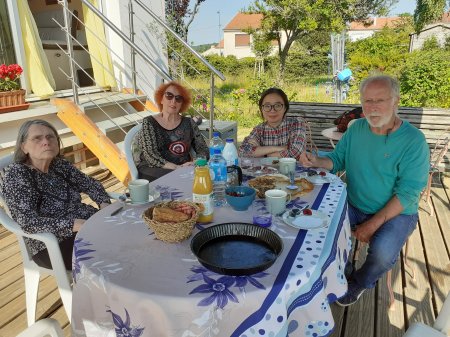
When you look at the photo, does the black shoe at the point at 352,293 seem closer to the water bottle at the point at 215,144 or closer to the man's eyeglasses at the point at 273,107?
→ the water bottle at the point at 215,144

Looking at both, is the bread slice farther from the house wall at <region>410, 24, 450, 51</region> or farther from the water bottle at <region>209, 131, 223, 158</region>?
the house wall at <region>410, 24, 450, 51</region>

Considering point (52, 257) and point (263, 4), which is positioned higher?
point (263, 4)

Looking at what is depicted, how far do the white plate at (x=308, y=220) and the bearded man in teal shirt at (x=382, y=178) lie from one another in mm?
619

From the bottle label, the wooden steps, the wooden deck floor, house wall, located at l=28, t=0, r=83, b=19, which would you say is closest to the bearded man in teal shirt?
the wooden deck floor

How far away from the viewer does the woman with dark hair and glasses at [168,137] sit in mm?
2793

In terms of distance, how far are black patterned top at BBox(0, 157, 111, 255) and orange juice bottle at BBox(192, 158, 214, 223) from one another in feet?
2.54

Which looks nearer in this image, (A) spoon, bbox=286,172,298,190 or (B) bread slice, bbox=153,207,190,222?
(B) bread slice, bbox=153,207,190,222

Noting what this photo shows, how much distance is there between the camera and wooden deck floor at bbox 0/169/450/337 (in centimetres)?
194

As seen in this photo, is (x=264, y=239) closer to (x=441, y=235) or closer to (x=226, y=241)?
(x=226, y=241)

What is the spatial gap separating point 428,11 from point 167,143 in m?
22.9

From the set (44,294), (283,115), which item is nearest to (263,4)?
(283,115)

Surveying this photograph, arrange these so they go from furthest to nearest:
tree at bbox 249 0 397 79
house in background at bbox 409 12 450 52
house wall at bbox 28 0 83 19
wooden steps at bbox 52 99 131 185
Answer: house in background at bbox 409 12 450 52 → tree at bbox 249 0 397 79 → house wall at bbox 28 0 83 19 → wooden steps at bbox 52 99 131 185

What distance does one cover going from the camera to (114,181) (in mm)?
4355

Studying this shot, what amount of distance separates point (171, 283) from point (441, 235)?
9.34 feet
